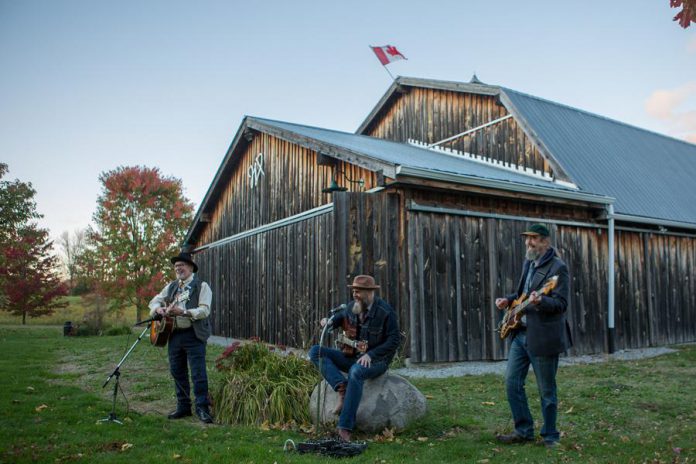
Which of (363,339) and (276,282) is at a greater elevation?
(276,282)

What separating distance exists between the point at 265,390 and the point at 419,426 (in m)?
1.72

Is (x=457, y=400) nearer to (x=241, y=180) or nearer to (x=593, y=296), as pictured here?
(x=593, y=296)

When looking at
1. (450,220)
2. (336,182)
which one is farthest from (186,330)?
(336,182)

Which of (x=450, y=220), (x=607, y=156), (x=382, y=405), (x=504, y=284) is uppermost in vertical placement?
(x=607, y=156)

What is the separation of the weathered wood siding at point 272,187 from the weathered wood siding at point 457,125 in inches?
177

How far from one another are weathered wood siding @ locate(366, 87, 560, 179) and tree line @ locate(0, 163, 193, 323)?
A: 16781mm

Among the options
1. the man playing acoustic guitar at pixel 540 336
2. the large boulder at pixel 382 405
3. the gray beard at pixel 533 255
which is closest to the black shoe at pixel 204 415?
the large boulder at pixel 382 405

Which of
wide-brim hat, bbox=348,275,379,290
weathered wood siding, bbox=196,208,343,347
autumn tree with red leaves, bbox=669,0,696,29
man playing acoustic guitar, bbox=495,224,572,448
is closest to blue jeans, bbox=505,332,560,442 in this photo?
man playing acoustic guitar, bbox=495,224,572,448

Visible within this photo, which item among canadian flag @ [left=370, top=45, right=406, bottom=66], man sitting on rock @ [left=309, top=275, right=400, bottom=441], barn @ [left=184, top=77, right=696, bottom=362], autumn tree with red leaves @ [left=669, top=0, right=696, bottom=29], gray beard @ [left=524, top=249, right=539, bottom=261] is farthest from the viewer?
canadian flag @ [left=370, top=45, right=406, bottom=66]

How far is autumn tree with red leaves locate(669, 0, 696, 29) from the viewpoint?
12.9 feet

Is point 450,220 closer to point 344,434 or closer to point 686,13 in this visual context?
point 344,434

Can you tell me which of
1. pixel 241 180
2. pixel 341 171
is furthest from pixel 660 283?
pixel 241 180

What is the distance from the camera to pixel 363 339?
19.6ft

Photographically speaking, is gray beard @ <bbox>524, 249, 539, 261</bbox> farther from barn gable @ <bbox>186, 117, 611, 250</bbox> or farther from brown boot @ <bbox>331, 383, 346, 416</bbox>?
barn gable @ <bbox>186, 117, 611, 250</bbox>
